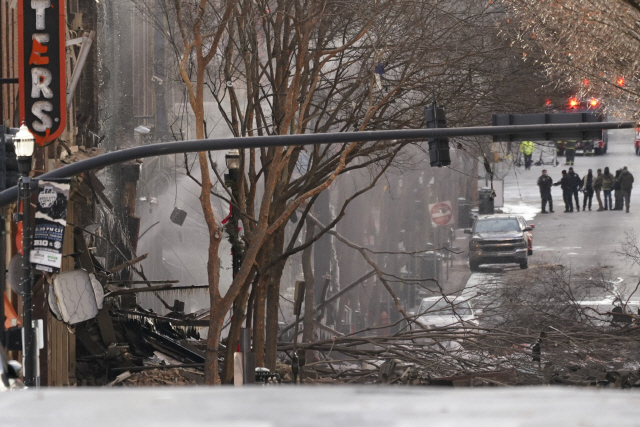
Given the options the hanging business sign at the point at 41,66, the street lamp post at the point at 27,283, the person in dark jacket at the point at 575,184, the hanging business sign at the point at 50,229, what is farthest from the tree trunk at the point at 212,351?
the person in dark jacket at the point at 575,184

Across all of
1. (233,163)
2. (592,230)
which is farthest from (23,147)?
(592,230)

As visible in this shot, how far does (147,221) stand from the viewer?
168 feet

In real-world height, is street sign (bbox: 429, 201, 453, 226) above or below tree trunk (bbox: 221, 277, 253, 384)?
above

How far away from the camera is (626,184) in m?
44.9

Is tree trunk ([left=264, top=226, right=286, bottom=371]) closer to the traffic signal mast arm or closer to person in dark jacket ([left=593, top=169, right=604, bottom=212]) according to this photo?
the traffic signal mast arm

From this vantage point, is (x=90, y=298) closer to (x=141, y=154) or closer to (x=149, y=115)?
(x=141, y=154)

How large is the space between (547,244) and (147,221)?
77.2 ft

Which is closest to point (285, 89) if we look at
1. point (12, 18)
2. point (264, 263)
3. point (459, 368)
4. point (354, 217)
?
point (264, 263)

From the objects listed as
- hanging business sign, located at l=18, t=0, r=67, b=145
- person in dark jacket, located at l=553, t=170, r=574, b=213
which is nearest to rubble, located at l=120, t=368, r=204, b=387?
hanging business sign, located at l=18, t=0, r=67, b=145

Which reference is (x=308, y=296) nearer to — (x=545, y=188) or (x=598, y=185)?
(x=598, y=185)

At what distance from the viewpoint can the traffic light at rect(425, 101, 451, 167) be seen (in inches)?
513

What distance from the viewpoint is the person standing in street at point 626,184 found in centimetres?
4319

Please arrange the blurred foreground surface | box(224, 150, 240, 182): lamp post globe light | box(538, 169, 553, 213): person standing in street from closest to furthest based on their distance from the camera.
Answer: the blurred foreground surface < box(224, 150, 240, 182): lamp post globe light < box(538, 169, 553, 213): person standing in street

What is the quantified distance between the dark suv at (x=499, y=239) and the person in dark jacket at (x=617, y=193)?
6540mm
